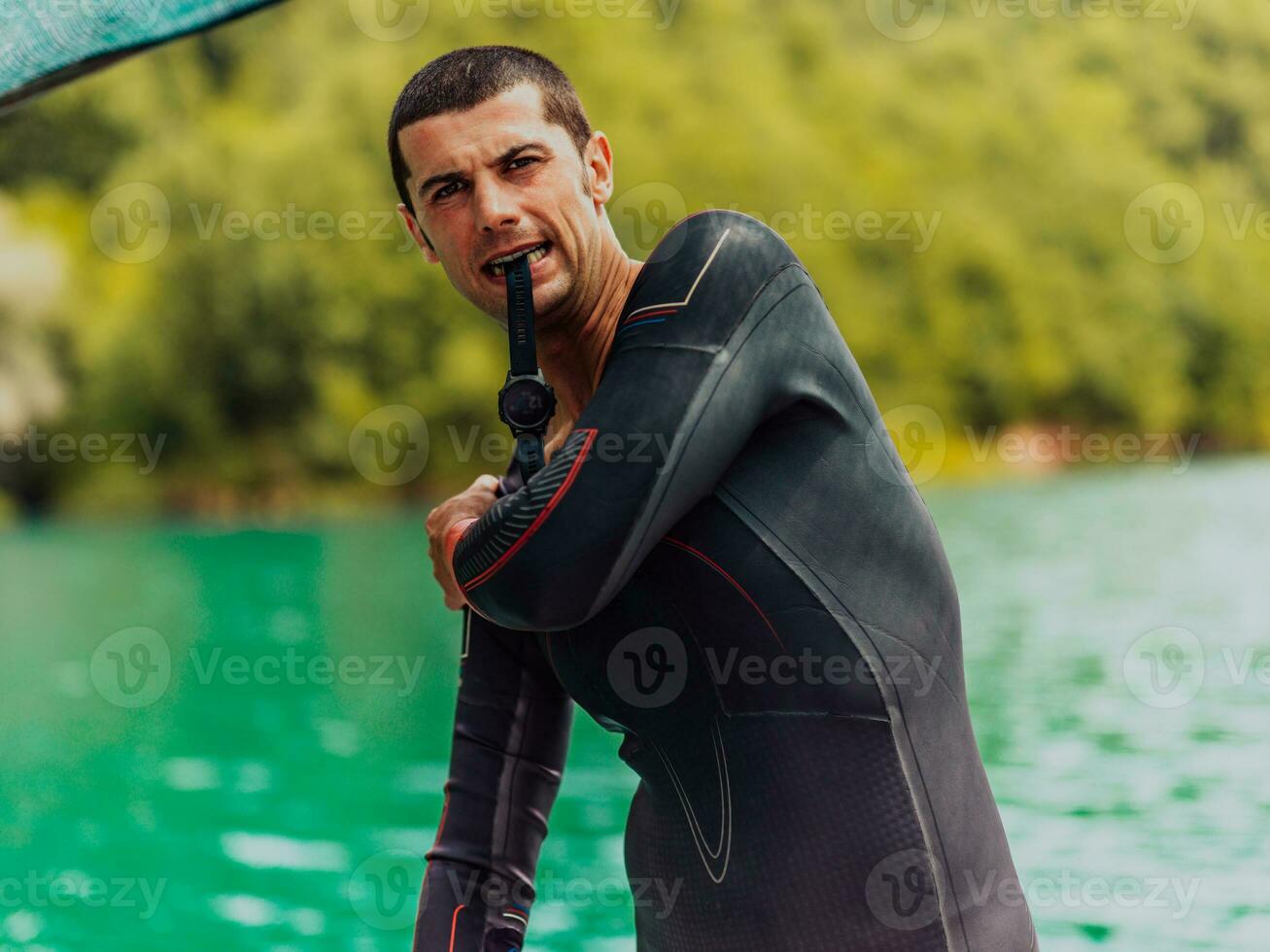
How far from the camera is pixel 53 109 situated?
48000 mm

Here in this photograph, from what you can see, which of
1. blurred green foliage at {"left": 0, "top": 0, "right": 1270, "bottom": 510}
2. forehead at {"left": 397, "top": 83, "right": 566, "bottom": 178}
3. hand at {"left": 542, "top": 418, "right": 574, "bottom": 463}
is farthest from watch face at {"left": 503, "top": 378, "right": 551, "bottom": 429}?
blurred green foliage at {"left": 0, "top": 0, "right": 1270, "bottom": 510}

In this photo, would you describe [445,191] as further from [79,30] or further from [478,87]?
[79,30]

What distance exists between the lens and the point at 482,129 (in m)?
1.43

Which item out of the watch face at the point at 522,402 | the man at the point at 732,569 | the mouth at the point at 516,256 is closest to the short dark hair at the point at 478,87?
the man at the point at 732,569

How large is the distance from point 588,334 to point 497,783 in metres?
0.51

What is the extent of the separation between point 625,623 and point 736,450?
208mm

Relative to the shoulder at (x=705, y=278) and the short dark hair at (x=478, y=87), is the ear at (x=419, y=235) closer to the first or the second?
the short dark hair at (x=478, y=87)

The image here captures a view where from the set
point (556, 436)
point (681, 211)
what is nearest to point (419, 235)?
point (556, 436)

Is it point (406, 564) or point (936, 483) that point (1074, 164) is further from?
point (406, 564)

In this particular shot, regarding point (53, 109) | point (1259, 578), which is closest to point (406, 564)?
point (1259, 578)

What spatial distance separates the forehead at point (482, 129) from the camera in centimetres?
143

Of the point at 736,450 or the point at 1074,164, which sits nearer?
the point at 736,450

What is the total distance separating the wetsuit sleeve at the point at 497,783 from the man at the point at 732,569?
173 millimetres

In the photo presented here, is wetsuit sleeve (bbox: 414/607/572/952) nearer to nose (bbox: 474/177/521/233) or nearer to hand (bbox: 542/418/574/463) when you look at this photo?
hand (bbox: 542/418/574/463)
